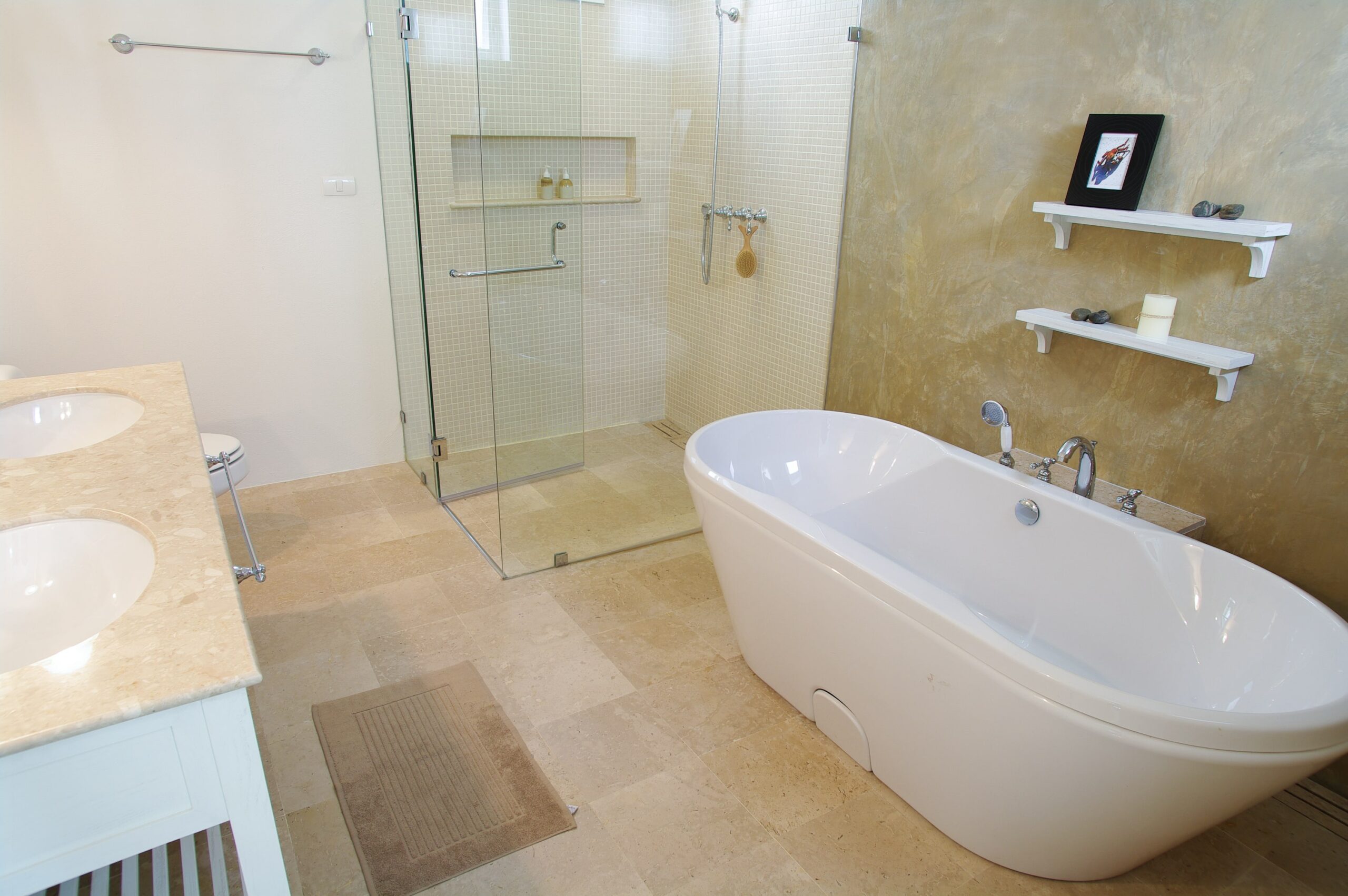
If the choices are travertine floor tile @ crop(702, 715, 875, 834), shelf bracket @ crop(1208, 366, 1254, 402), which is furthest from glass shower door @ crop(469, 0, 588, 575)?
shelf bracket @ crop(1208, 366, 1254, 402)

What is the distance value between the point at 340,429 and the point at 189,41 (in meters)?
1.61

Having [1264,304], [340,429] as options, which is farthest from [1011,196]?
[340,429]

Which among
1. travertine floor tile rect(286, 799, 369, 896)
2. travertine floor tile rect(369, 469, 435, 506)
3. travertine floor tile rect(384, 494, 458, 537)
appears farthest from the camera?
travertine floor tile rect(369, 469, 435, 506)

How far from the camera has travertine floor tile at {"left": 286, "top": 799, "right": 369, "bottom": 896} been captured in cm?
189

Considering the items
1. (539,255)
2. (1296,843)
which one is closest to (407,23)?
(539,255)

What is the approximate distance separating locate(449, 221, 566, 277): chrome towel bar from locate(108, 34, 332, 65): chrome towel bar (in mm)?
949

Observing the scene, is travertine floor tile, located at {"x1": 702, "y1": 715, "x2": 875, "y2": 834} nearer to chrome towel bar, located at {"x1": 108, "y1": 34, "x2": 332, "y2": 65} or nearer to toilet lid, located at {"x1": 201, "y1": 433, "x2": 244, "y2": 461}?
toilet lid, located at {"x1": 201, "y1": 433, "x2": 244, "y2": 461}

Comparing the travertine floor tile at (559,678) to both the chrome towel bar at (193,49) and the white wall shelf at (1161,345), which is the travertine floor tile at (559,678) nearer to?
the white wall shelf at (1161,345)

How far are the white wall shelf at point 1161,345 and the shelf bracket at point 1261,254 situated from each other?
201 millimetres

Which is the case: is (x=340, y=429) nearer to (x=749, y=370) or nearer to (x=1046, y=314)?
(x=749, y=370)

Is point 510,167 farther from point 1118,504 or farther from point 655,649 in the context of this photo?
point 1118,504

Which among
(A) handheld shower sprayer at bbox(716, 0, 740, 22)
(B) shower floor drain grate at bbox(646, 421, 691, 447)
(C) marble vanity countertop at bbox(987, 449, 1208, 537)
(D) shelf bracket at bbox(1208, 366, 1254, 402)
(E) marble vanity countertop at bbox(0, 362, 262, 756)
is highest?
(A) handheld shower sprayer at bbox(716, 0, 740, 22)

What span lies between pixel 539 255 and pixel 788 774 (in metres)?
2.03

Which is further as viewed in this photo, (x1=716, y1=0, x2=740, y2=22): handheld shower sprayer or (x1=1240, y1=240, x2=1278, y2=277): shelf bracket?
(x1=716, y1=0, x2=740, y2=22): handheld shower sprayer
